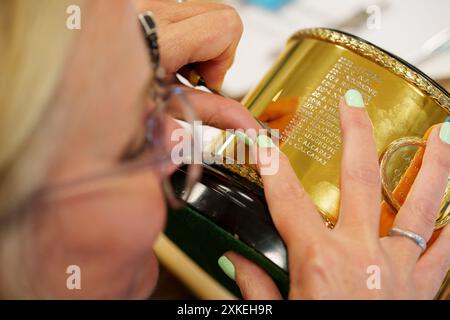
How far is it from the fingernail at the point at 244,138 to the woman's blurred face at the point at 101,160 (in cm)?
11

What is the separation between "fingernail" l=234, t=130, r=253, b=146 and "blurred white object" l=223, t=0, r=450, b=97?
285 millimetres

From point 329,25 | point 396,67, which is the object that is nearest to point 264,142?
point 396,67

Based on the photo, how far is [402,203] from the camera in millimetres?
361

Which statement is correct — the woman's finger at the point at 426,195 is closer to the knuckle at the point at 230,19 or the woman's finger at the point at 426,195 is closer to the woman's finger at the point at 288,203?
the woman's finger at the point at 288,203

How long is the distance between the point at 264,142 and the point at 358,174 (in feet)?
0.25

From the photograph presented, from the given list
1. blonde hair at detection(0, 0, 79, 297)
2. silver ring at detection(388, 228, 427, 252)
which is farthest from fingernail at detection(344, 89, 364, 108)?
blonde hair at detection(0, 0, 79, 297)

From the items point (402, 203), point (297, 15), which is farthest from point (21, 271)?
point (297, 15)

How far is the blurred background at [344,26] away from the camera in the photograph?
647 millimetres

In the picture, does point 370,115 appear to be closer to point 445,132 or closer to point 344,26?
point 445,132

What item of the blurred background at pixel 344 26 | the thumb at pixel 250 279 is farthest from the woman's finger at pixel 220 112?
the blurred background at pixel 344 26

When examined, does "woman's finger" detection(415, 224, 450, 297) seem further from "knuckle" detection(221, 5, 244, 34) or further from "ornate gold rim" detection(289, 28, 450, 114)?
"knuckle" detection(221, 5, 244, 34)

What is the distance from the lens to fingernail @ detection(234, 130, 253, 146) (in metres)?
0.36

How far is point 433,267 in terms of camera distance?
349 millimetres
